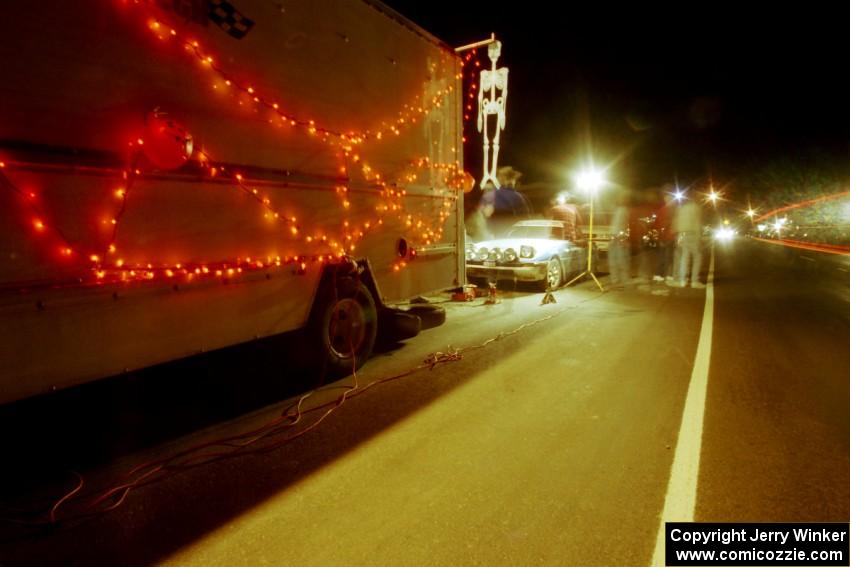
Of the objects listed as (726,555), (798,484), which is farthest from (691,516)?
(798,484)

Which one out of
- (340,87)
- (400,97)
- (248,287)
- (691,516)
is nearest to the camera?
(691,516)

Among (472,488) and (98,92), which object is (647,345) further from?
(98,92)

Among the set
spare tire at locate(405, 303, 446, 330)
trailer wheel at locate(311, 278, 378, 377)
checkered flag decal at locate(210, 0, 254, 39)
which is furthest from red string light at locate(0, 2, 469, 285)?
spare tire at locate(405, 303, 446, 330)

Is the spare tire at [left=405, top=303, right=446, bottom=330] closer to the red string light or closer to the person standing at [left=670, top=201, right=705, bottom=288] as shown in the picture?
the red string light

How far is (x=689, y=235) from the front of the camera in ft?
40.7

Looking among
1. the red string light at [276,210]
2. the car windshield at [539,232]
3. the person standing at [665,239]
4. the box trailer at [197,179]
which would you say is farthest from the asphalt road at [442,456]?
the person standing at [665,239]

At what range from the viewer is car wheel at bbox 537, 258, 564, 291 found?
1073 centimetres

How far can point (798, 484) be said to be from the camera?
3.15 m

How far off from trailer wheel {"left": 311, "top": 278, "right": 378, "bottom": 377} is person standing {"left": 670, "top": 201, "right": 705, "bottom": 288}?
30.7ft

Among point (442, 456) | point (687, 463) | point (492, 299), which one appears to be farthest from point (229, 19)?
point (492, 299)

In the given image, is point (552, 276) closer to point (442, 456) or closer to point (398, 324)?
point (398, 324)

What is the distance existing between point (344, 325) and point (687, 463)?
3.32m

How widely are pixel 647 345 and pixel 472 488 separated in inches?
165

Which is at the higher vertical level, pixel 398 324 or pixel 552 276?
pixel 552 276
